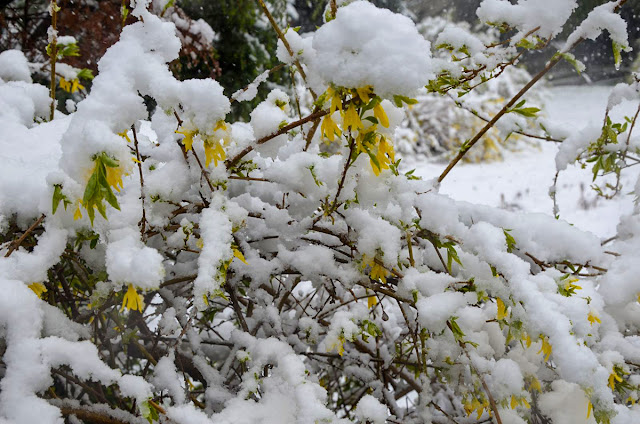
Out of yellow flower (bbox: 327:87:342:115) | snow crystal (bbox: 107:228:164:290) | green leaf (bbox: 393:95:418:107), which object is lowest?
snow crystal (bbox: 107:228:164:290)

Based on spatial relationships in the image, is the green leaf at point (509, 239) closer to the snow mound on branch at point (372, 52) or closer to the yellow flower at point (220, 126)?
the snow mound on branch at point (372, 52)

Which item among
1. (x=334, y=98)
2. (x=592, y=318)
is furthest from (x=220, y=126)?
(x=592, y=318)

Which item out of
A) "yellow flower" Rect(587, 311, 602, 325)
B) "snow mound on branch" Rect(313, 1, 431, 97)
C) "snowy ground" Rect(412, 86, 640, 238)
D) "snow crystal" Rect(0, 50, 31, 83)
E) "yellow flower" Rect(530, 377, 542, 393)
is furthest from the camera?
"snowy ground" Rect(412, 86, 640, 238)

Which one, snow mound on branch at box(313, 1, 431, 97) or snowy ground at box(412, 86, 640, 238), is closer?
snow mound on branch at box(313, 1, 431, 97)

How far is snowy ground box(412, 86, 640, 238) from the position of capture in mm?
5309

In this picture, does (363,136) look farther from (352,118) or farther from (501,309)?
(501,309)

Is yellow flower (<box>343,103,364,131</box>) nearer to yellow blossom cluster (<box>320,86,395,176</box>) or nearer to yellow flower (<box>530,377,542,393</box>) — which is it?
yellow blossom cluster (<box>320,86,395,176</box>)

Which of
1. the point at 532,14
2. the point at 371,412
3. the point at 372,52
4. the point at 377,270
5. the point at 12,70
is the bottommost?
the point at 371,412

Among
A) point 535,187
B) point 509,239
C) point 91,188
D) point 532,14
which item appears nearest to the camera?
point 91,188

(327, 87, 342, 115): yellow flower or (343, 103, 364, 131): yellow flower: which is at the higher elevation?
(327, 87, 342, 115): yellow flower

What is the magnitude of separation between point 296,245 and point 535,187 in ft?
21.1

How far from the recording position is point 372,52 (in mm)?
582

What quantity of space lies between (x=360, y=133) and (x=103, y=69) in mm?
419

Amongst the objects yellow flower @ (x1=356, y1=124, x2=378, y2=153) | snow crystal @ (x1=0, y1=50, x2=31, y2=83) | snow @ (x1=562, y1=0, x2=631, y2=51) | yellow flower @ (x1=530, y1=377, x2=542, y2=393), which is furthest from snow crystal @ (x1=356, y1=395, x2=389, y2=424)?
snow crystal @ (x1=0, y1=50, x2=31, y2=83)
